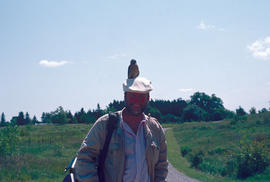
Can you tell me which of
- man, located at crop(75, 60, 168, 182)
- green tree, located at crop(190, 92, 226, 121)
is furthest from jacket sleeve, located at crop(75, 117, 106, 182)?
green tree, located at crop(190, 92, 226, 121)

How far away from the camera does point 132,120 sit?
3006mm

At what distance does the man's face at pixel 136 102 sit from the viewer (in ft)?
9.45

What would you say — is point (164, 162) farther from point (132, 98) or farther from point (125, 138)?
point (132, 98)

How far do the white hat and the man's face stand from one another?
47mm

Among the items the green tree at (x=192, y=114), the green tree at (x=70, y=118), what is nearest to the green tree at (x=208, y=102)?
the green tree at (x=192, y=114)

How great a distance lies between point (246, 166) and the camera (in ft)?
46.7

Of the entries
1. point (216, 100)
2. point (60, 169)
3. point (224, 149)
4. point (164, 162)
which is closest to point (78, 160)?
point (164, 162)

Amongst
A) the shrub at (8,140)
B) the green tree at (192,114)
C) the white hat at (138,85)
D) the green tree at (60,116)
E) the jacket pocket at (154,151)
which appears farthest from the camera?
the green tree at (192,114)

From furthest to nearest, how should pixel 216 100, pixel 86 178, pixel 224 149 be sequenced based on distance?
1. pixel 216 100
2. pixel 224 149
3. pixel 86 178

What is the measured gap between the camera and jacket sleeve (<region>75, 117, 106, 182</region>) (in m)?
2.70

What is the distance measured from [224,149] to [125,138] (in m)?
19.0

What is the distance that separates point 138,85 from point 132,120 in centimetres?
35

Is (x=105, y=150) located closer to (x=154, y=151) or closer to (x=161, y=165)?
(x=154, y=151)

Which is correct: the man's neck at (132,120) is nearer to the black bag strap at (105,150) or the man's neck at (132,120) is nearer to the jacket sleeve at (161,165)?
the black bag strap at (105,150)
